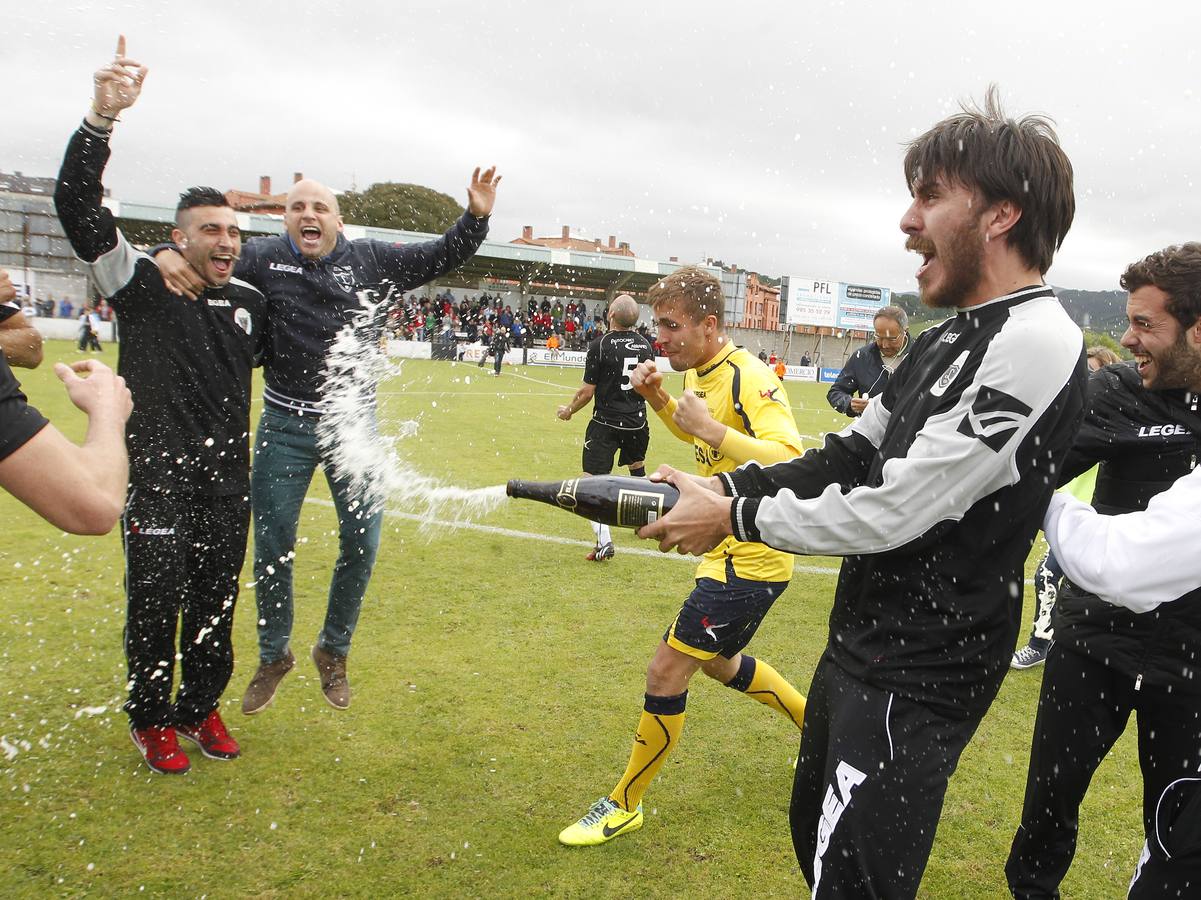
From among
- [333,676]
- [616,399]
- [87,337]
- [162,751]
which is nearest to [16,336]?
[162,751]

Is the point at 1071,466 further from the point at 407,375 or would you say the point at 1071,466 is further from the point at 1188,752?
the point at 407,375

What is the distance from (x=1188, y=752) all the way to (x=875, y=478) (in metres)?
1.46

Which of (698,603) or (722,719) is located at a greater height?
(698,603)

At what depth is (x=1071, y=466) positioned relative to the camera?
299 centimetres

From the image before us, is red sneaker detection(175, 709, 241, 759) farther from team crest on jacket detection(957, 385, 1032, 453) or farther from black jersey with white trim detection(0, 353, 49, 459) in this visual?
team crest on jacket detection(957, 385, 1032, 453)

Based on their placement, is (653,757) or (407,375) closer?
(653,757)

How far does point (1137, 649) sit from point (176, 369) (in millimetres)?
4020

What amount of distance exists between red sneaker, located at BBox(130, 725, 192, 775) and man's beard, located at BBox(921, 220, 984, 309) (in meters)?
3.71

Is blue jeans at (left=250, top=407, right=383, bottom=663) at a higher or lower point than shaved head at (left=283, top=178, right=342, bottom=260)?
lower

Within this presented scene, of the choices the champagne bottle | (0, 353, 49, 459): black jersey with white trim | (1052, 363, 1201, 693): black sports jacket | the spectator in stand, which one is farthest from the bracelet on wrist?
the spectator in stand

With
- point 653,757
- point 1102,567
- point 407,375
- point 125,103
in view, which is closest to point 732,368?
point 653,757

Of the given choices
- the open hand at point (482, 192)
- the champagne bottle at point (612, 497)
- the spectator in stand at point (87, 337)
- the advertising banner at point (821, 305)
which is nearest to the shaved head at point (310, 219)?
the open hand at point (482, 192)

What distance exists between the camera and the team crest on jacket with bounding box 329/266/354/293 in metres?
4.11

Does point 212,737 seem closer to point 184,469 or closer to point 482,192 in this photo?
point 184,469
